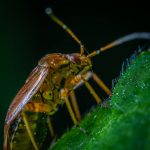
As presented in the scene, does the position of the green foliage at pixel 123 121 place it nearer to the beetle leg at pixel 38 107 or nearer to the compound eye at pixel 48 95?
the beetle leg at pixel 38 107

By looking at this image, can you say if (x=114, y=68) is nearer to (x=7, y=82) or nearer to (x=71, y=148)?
(x=7, y=82)

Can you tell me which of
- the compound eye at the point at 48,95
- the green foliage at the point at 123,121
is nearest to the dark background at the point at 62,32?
the compound eye at the point at 48,95

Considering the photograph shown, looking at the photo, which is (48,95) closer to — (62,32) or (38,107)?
(38,107)

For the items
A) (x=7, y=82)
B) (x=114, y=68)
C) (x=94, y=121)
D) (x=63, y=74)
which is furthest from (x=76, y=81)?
(x=114, y=68)

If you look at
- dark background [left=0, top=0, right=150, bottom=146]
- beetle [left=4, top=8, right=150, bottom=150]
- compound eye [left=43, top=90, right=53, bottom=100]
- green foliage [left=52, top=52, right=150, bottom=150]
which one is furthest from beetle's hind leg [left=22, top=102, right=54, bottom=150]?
dark background [left=0, top=0, right=150, bottom=146]

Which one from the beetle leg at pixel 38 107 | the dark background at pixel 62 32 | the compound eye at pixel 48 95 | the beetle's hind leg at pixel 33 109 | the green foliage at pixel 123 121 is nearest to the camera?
the green foliage at pixel 123 121
